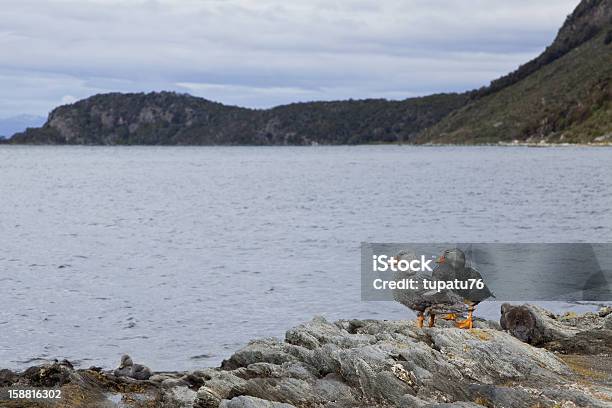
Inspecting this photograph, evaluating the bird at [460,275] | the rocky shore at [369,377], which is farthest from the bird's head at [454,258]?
the rocky shore at [369,377]

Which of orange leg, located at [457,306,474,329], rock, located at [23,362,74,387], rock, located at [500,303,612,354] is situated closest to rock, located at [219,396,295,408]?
rock, located at [23,362,74,387]

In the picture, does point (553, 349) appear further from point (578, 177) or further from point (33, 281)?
point (578, 177)

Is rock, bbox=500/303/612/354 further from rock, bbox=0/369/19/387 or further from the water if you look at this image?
rock, bbox=0/369/19/387

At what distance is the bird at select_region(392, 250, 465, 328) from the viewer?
647 inches

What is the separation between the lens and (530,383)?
13852mm

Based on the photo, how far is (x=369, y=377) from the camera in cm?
1332

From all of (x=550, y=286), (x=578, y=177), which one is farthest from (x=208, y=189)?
(x=550, y=286)

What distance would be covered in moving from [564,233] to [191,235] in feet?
78.5

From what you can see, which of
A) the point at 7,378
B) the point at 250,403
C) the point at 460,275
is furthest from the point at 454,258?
the point at 7,378

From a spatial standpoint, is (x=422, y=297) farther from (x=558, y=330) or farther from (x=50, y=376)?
(x=50, y=376)

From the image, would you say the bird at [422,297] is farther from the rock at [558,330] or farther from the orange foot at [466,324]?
the rock at [558,330]

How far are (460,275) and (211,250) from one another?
3152 cm

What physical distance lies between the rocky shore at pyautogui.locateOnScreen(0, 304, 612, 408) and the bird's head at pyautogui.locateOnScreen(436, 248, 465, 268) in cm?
137

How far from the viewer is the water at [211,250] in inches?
1003
